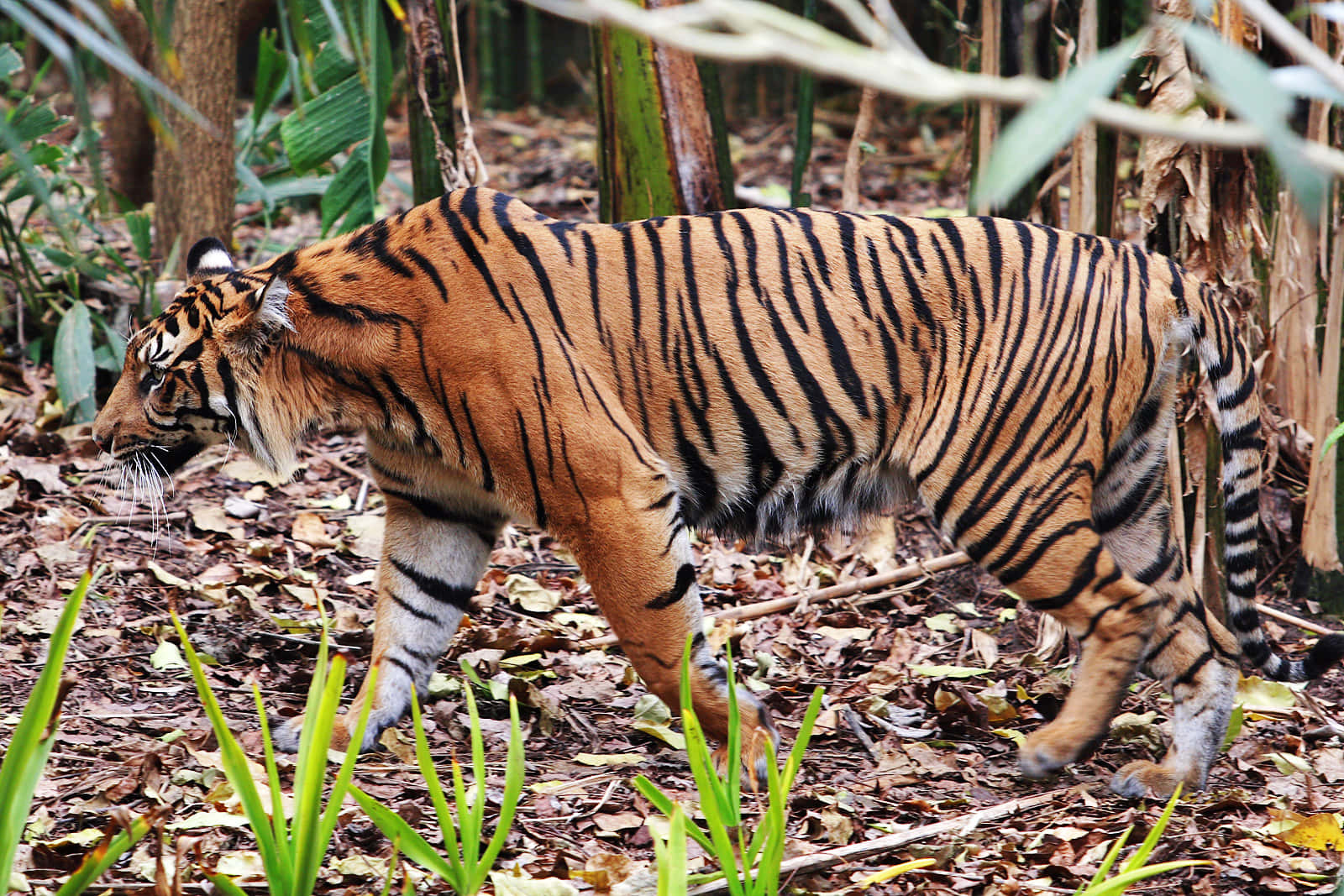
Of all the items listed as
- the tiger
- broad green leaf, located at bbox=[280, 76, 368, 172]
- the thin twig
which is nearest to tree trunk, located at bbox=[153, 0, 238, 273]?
broad green leaf, located at bbox=[280, 76, 368, 172]

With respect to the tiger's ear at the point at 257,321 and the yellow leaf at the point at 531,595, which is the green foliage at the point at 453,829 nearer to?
the tiger's ear at the point at 257,321

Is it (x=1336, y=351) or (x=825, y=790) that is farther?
(x=1336, y=351)

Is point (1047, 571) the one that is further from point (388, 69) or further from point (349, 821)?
point (388, 69)

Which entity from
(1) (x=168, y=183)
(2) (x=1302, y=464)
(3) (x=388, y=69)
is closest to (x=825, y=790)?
(2) (x=1302, y=464)

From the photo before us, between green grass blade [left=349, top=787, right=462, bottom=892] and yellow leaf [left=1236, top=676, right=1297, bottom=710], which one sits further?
yellow leaf [left=1236, top=676, right=1297, bottom=710]

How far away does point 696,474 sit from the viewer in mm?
3549

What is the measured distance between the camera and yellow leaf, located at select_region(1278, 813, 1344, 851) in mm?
2980

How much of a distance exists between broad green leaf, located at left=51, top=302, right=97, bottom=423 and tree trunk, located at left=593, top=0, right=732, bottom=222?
224cm

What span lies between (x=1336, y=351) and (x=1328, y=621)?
914mm

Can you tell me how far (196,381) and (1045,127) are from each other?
9.85ft

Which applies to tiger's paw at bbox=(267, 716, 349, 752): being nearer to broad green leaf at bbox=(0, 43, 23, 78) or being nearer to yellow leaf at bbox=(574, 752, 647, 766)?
yellow leaf at bbox=(574, 752, 647, 766)

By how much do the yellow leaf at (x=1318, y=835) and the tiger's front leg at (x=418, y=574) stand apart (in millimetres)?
2190

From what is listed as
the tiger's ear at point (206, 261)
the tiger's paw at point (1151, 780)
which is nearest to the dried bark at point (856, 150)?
the tiger's ear at point (206, 261)

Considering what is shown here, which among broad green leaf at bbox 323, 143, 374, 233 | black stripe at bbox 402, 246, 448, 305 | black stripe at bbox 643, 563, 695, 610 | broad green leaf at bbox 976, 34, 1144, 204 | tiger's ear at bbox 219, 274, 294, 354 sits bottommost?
black stripe at bbox 643, 563, 695, 610
